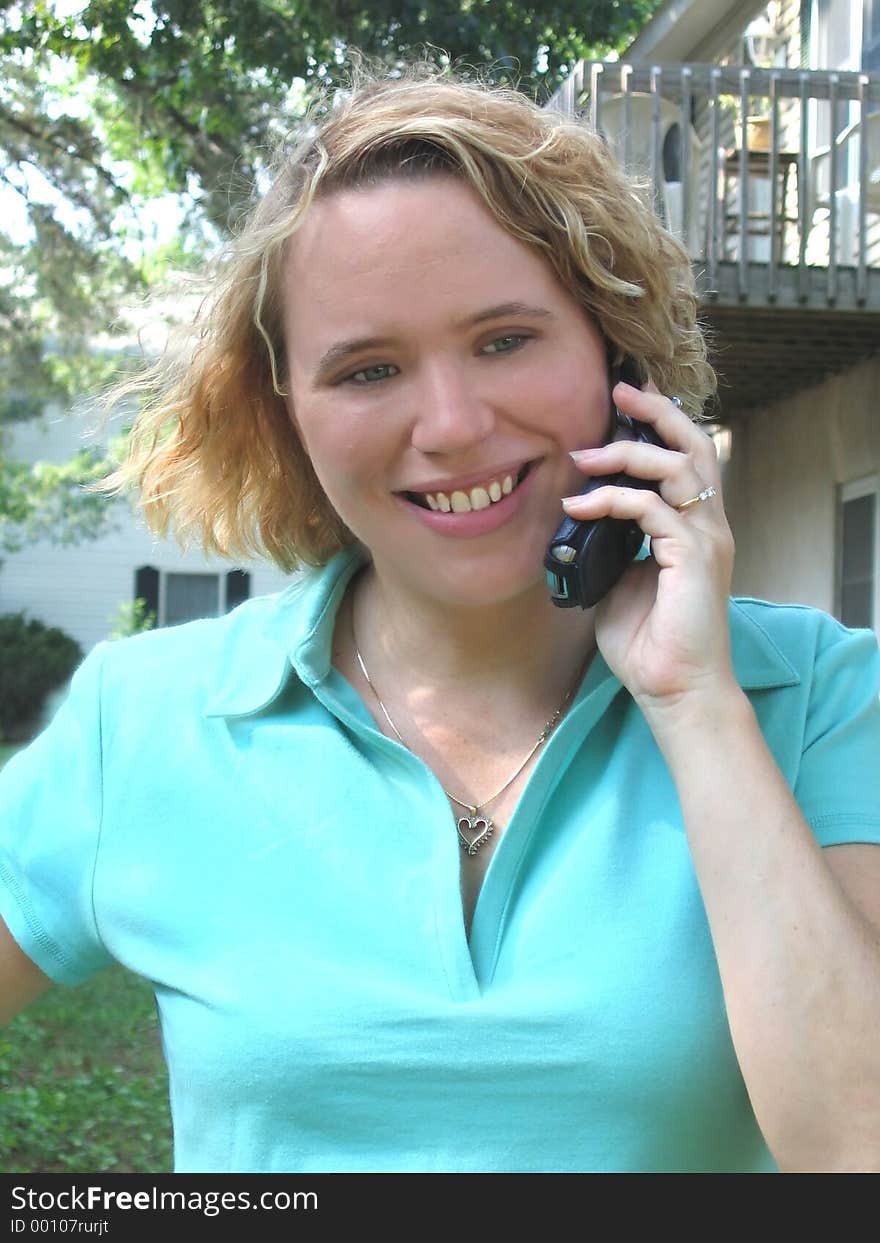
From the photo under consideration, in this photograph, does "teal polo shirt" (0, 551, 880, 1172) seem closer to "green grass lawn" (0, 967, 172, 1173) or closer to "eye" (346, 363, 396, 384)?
"eye" (346, 363, 396, 384)

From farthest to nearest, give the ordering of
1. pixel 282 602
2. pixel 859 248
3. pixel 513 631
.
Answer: pixel 859 248 → pixel 282 602 → pixel 513 631

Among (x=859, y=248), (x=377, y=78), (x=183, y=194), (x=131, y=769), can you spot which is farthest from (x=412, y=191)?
(x=183, y=194)

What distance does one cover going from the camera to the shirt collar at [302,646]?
1894 millimetres

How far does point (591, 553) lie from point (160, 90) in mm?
10291

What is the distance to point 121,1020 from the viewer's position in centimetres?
697

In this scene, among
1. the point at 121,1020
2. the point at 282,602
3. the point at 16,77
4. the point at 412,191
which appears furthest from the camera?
the point at 16,77

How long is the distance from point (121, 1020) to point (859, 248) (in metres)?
5.29

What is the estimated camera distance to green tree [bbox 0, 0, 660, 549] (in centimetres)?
1052

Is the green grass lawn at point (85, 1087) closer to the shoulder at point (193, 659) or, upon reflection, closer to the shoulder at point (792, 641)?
the shoulder at point (193, 659)

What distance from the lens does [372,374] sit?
1.84 meters

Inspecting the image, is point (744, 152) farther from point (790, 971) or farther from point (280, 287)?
point (790, 971)

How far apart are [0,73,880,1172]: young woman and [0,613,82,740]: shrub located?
19.5 m

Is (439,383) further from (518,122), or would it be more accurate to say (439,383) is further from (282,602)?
(282,602)

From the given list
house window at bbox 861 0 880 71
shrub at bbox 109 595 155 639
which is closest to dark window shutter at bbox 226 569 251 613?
shrub at bbox 109 595 155 639
